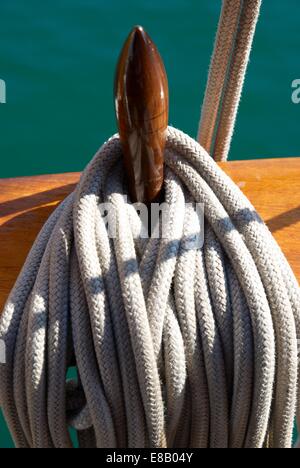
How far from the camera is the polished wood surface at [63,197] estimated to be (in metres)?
1.18

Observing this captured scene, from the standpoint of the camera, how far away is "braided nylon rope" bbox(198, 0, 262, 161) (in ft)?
3.82

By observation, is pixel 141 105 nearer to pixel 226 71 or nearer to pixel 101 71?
pixel 226 71

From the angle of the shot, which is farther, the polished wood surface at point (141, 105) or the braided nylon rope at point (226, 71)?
the braided nylon rope at point (226, 71)

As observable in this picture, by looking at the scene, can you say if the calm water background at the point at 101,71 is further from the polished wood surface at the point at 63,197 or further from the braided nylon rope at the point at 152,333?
the braided nylon rope at the point at 152,333

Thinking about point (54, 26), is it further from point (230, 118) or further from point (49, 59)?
point (230, 118)

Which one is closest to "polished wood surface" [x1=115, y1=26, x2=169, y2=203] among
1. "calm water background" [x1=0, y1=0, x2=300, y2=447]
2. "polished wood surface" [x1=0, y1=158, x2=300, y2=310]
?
"polished wood surface" [x1=0, y1=158, x2=300, y2=310]

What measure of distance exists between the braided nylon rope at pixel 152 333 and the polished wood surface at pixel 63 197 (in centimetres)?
12

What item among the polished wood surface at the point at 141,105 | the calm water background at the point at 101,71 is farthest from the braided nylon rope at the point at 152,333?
the calm water background at the point at 101,71

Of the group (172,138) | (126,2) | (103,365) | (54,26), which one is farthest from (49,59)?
(103,365)

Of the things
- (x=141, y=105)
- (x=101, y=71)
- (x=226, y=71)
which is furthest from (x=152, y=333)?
(x=101, y=71)

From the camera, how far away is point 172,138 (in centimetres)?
110

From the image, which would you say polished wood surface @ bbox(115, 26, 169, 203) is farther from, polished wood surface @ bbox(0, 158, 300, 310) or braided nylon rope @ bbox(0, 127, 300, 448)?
polished wood surface @ bbox(0, 158, 300, 310)

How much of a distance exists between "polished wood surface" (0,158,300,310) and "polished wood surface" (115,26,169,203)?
0.83ft

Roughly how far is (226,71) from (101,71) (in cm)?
187
